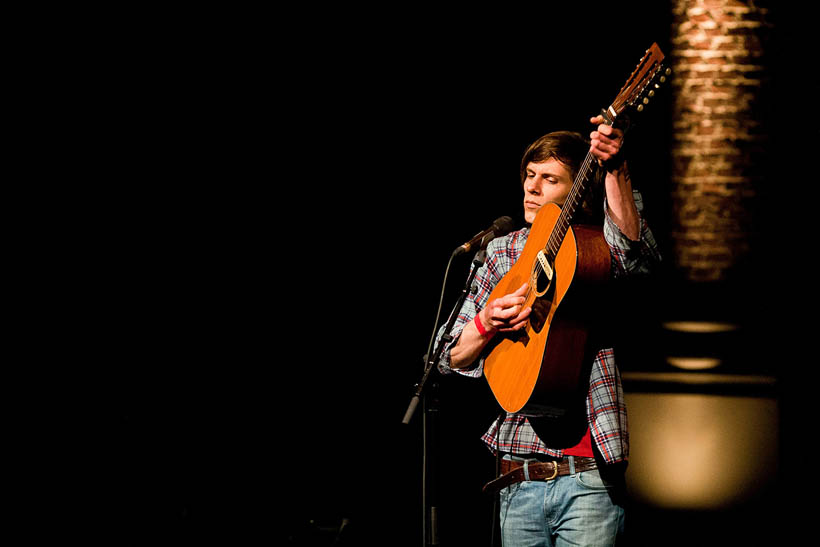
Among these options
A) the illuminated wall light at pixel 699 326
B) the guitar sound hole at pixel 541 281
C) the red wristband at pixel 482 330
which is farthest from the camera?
the illuminated wall light at pixel 699 326

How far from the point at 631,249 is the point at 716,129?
1713 mm

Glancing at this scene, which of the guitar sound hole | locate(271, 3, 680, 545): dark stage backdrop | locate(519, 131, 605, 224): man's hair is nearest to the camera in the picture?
the guitar sound hole

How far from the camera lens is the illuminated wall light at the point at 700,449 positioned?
3.13 metres

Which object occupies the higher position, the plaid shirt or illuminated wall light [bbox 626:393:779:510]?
the plaid shirt

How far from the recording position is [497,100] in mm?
3465

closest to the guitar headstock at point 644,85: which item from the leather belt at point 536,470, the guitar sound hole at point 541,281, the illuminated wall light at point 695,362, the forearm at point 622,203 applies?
the forearm at point 622,203

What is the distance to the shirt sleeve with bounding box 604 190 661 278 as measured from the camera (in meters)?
1.89

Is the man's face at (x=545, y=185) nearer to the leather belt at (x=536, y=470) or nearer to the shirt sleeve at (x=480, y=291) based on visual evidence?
the shirt sleeve at (x=480, y=291)

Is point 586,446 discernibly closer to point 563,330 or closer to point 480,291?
point 563,330

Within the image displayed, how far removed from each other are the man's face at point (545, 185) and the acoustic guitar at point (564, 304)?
0.86 feet

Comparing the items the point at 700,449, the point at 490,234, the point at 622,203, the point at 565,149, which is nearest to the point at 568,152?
the point at 565,149

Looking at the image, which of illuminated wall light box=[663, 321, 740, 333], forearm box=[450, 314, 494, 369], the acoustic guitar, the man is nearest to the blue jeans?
the man

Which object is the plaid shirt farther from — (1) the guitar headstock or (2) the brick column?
(2) the brick column

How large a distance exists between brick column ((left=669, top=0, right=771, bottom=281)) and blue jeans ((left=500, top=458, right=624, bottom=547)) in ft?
5.63
